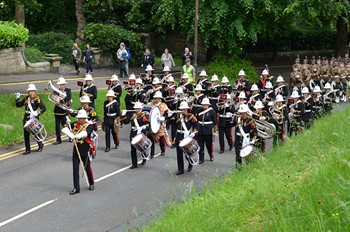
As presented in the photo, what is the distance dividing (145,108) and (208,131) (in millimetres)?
2522

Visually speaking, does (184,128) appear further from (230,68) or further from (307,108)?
(230,68)

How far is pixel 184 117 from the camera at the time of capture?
16.6m

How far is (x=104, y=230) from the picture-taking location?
38.8ft

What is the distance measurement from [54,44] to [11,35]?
5.72 m

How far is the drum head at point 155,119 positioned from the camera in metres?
17.2

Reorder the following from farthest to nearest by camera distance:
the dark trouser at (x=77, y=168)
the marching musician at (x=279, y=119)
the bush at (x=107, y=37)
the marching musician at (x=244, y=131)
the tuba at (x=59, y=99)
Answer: the bush at (x=107, y=37)
the tuba at (x=59, y=99)
the marching musician at (x=279, y=119)
the marching musician at (x=244, y=131)
the dark trouser at (x=77, y=168)

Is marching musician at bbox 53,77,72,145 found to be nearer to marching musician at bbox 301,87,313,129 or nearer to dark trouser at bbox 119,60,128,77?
marching musician at bbox 301,87,313,129

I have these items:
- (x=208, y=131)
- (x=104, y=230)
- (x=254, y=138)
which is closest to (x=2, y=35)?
(x=208, y=131)

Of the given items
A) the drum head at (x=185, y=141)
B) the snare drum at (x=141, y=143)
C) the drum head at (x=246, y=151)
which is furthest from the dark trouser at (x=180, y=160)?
the drum head at (x=246, y=151)

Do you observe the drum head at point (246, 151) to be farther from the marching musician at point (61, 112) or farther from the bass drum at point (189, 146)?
the marching musician at point (61, 112)

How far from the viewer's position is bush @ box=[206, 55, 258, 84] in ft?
109

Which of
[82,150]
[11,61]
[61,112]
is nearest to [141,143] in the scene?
[82,150]

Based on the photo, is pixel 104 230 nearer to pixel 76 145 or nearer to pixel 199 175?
pixel 76 145

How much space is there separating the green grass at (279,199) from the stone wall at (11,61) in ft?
63.6
